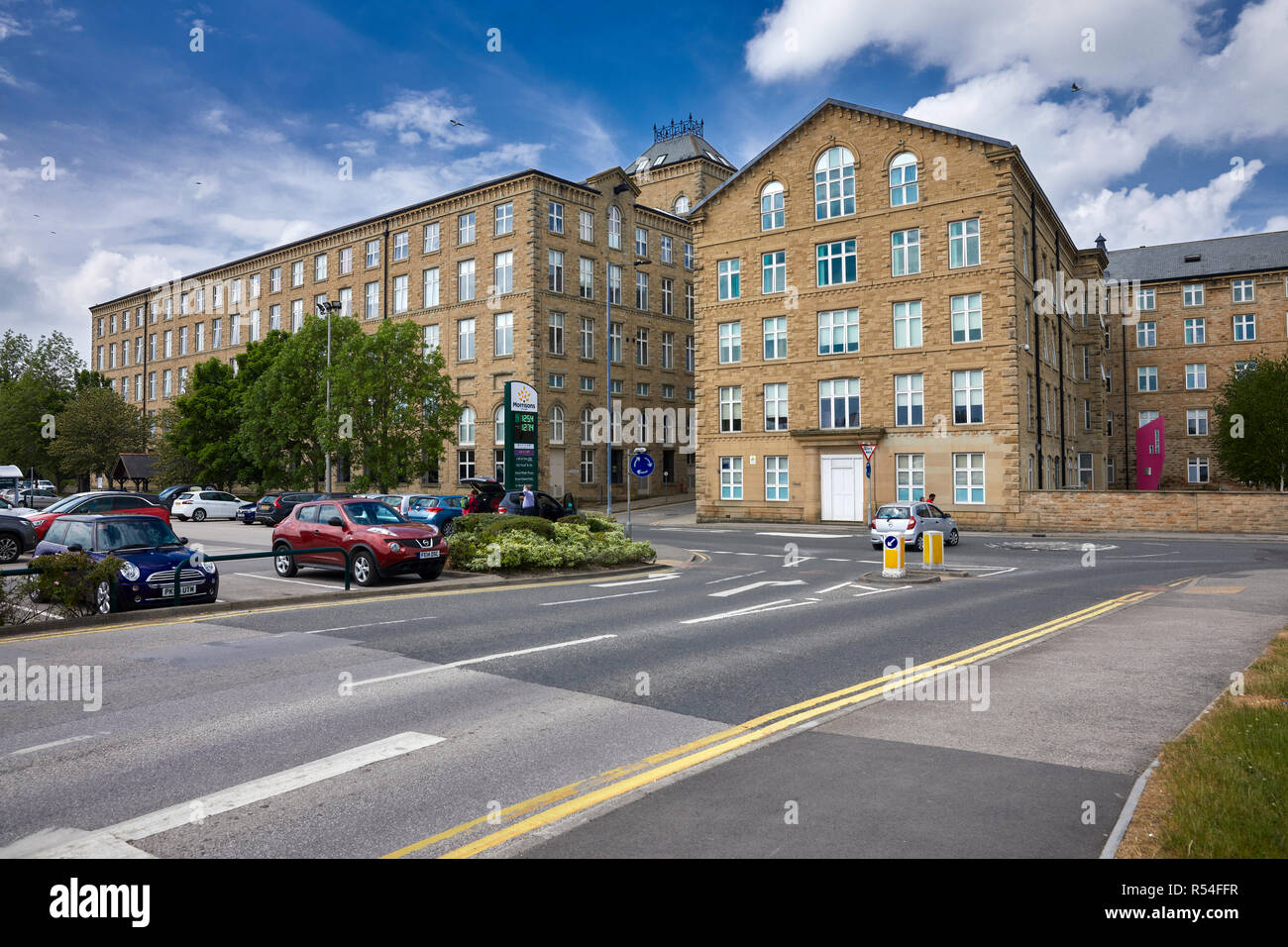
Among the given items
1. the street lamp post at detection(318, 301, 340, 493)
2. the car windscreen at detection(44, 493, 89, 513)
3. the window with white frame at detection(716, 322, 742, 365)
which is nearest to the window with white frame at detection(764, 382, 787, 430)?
the window with white frame at detection(716, 322, 742, 365)

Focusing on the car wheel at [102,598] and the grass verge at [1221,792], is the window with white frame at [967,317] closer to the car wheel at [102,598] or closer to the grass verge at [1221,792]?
the grass verge at [1221,792]

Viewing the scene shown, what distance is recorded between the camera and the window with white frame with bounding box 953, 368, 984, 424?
3756 centimetres

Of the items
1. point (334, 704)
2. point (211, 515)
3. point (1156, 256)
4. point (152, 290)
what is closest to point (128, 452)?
point (152, 290)

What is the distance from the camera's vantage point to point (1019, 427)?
1457 inches

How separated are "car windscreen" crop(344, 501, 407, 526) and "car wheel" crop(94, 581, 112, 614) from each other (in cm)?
532

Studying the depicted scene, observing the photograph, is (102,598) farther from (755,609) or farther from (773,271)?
(773,271)

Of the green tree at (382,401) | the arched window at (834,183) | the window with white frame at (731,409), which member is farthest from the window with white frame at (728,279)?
the green tree at (382,401)

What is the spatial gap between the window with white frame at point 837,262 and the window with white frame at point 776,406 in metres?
5.50

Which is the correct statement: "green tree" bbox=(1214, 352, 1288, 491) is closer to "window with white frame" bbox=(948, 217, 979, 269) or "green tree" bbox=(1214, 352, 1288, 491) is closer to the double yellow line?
"window with white frame" bbox=(948, 217, 979, 269)

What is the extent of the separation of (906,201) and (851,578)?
85.1 feet

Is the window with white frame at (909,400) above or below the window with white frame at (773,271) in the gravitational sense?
below

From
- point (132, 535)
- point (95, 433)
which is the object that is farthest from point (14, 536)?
point (95, 433)

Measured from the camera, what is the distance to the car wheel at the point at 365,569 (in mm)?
16953

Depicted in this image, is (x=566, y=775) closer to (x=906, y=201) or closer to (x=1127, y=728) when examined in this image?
(x=1127, y=728)
